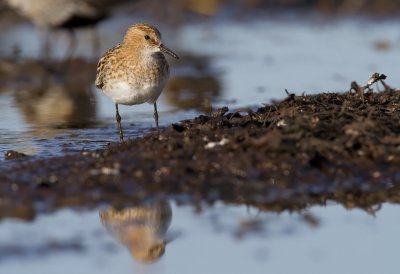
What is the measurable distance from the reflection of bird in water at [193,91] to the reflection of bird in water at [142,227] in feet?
15.8

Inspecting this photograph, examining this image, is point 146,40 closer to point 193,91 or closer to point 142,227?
point 142,227

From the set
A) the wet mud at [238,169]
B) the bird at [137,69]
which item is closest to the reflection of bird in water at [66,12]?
the bird at [137,69]

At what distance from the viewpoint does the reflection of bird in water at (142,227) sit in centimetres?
575

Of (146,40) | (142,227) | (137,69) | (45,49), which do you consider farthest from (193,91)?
(142,227)

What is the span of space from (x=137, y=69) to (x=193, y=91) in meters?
4.28

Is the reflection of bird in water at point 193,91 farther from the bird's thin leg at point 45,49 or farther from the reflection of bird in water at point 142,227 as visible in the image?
the reflection of bird in water at point 142,227

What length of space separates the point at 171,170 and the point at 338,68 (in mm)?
7037

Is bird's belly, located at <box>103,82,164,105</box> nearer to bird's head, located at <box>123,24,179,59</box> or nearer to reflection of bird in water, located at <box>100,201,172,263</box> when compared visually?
bird's head, located at <box>123,24,179,59</box>

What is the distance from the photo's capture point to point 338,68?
13.5 m

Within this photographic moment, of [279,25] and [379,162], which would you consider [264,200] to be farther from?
[279,25]

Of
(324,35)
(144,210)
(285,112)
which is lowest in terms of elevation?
(144,210)

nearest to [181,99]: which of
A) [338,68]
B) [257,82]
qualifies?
[257,82]

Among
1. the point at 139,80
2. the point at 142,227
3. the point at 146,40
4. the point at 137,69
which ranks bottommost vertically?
the point at 142,227

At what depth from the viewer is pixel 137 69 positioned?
28.1ft
